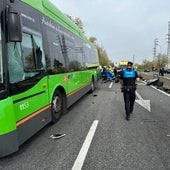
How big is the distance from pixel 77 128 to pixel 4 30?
3.64 m

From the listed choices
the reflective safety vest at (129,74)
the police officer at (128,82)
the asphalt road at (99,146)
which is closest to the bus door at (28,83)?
the asphalt road at (99,146)

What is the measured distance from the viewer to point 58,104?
25.0 ft

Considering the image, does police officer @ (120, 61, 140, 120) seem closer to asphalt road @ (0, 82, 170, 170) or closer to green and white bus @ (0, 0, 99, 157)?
asphalt road @ (0, 82, 170, 170)

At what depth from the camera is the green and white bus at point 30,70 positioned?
4297 mm

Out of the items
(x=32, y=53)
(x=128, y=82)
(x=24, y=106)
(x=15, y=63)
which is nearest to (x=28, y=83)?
(x=24, y=106)

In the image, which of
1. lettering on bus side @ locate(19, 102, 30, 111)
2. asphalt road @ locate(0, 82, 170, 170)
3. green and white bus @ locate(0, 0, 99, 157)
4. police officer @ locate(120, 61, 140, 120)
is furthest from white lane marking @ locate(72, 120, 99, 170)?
police officer @ locate(120, 61, 140, 120)

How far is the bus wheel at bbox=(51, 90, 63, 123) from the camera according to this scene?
7151 mm

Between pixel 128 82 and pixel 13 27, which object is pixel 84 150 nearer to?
pixel 13 27

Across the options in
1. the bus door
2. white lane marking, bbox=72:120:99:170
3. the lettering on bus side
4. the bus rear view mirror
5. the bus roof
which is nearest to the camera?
the bus rear view mirror

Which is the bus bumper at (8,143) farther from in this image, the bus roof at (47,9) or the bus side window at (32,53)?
the bus roof at (47,9)

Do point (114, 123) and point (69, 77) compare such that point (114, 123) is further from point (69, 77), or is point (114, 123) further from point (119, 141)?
point (69, 77)

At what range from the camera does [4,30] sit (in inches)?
170

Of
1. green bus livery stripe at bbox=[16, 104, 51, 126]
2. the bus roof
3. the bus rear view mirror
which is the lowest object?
green bus livery stripe at bbox=[16, 104, 51, 126]

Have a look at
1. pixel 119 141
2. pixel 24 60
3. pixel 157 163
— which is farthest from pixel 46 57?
pixel 157 163
